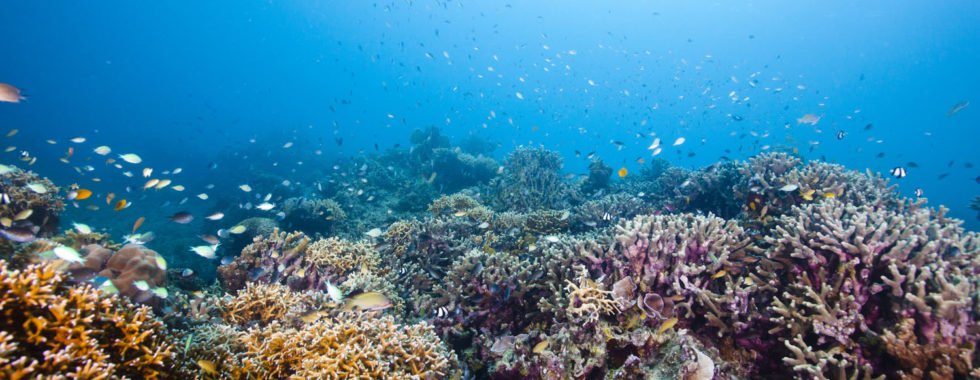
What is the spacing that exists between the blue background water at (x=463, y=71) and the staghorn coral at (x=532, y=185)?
93.0 ft

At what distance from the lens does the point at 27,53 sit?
326ft

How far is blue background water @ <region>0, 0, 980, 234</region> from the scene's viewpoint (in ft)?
211

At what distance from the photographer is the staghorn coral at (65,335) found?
1.98 m

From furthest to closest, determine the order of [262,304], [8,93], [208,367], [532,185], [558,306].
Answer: [532,185], [8,93], [262,304], [558,306], [208,367]

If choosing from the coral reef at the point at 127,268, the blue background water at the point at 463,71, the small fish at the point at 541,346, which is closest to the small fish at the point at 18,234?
the coral reef at the point at 127,268

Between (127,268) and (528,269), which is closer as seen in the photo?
(127,268)

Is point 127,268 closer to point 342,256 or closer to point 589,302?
point 342,256

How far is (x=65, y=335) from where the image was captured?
218cm

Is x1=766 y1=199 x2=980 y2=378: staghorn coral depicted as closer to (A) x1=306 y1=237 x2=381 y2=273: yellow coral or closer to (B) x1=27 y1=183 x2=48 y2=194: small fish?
(A) x1=306 y1=237 x2=381 y2=273: yellow coral

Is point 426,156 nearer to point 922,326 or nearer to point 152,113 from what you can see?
point 922,326

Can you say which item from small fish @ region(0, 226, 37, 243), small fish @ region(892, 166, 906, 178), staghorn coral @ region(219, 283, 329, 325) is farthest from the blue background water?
small fish @ region(892, 166, 906, 178)

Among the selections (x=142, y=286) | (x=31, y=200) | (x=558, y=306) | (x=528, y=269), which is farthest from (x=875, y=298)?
(x=31, y=200)

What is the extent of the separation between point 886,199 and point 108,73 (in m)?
187

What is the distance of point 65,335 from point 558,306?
13.3ft
